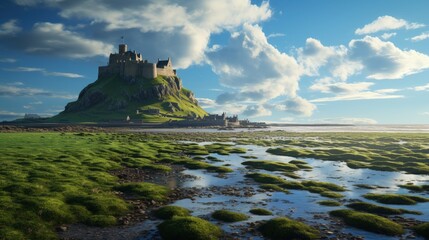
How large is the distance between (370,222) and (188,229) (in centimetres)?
1325

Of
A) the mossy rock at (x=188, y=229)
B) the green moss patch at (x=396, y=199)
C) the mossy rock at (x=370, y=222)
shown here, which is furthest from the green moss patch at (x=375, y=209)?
the mossy rock at (x=188, y=229)

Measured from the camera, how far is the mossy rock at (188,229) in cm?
2100

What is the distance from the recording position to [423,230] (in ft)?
71.7

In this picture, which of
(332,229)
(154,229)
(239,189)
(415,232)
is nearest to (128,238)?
(154,229)

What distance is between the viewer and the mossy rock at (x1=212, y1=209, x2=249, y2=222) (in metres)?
24.3

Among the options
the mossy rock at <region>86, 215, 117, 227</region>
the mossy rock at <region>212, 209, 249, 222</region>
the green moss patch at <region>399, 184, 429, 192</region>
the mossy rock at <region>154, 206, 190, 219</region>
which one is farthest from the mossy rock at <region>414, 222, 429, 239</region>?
the mossy rock at <region>86, 215, 117, 227</region>

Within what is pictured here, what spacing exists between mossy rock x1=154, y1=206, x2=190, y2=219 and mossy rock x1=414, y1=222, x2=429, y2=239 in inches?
639

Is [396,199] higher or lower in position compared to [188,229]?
higher

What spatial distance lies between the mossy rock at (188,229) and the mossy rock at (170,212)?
1911 mm

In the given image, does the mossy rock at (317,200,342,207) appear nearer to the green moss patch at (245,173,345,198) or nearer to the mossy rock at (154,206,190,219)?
the green moss patch at (245,173,345,198)

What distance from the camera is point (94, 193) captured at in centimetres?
3003

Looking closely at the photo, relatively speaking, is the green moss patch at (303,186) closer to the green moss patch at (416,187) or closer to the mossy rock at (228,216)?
the green moss patch at (416,187)

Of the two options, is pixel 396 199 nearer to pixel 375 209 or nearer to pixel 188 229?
pixel 375 209

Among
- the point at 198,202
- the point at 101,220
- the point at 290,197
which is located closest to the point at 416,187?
the point at 290,197
